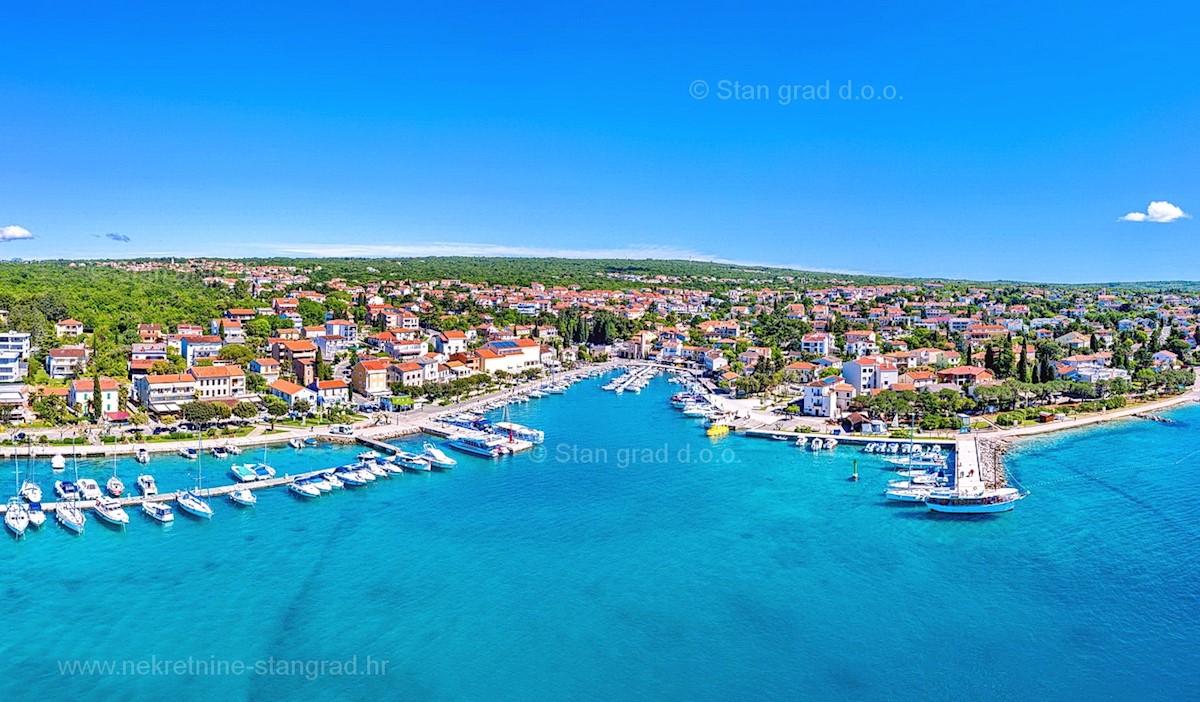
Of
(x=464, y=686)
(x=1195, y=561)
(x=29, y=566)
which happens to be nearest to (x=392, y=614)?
(x=464, y=686)

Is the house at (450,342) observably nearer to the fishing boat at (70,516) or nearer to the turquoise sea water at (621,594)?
the turquoise sea water at (621,594)

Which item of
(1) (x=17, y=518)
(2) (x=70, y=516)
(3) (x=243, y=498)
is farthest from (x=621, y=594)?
(1) (x=17, y=518)

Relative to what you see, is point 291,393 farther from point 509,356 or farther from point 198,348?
point 509,356

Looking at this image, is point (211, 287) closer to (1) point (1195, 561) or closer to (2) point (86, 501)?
(2) point (86, 501)

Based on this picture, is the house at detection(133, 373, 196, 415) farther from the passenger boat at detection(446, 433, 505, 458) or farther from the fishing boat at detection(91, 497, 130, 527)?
the passenger boat at detection(446, 433, 505, 458)

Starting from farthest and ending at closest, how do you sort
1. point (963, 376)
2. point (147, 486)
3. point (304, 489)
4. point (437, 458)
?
point (963, 376), point (437, 458), point (304, 489), point (147, 486)

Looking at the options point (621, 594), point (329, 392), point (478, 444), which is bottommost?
point (621, 594)
